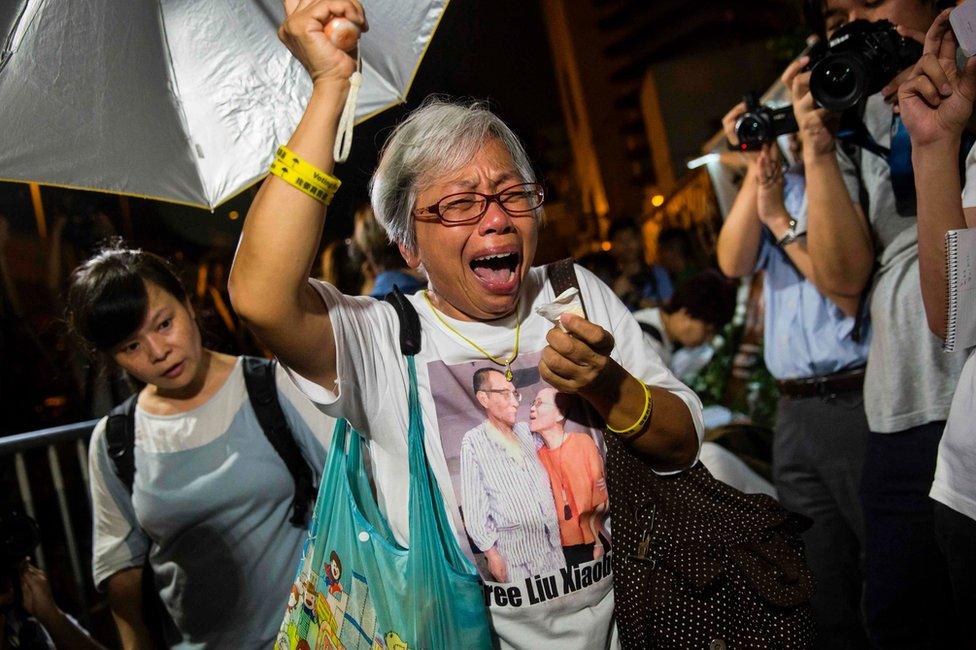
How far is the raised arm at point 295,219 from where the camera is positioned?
1.23 meters

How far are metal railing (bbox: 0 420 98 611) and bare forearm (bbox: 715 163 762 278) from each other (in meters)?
2.79

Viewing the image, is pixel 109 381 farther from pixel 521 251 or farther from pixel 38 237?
pixel 521 251

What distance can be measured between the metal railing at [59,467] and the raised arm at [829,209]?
2992 millimetres

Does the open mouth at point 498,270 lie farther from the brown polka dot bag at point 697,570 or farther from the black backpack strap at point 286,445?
the black backpack strap at point 286,445

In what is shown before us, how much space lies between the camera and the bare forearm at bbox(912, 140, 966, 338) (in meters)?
1.59

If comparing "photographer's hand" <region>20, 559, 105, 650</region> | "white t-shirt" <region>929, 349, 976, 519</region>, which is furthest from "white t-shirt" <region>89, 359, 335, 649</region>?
"white t-shirt" <region>929, 349, 976, 519</region>

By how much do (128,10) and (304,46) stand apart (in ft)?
2.59

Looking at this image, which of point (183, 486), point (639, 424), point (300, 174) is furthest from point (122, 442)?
point (639, 424)

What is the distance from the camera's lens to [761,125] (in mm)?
2426

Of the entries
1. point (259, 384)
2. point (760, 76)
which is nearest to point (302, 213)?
point (259, 384)

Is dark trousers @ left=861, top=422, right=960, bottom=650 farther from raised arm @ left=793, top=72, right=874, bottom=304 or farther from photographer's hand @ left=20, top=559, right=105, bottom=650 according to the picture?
photographer's hand @ left=20, top=559, right=105, bottom=650

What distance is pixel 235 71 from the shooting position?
6.50 ft

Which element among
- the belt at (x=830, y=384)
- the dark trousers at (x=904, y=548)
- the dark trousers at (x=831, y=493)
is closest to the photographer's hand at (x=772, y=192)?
the belt at (x=830, y=384)

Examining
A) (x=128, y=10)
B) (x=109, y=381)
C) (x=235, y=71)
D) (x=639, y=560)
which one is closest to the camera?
(x=639, y=560)
